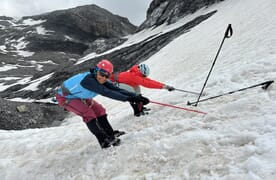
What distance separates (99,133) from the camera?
6215 mm

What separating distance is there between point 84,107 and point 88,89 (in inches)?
25.0

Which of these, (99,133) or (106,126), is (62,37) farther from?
(99,133)

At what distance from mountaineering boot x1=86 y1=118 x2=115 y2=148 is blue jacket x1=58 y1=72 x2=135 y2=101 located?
2.17ft

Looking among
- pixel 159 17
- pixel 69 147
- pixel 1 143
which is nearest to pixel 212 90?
pixel 69 147

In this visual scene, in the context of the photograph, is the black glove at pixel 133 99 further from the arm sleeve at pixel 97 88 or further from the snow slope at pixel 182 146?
the snow slope at pixel 182 146

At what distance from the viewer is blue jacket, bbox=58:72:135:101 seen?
19.1ft

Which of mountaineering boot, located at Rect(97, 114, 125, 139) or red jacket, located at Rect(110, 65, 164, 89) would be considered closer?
mountaineering boot, located at Rect(97, 114, 125, 139)

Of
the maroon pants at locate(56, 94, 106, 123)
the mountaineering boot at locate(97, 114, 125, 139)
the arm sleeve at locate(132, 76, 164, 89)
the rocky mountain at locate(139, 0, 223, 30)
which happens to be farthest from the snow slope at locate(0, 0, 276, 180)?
the rocky mountain at locate(139, 0, 223, 30)

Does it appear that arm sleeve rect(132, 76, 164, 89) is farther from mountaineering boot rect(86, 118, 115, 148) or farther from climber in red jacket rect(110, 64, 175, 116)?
mountaineering boot rect(86, 118, 115, 148)

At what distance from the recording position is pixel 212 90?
25.1 feet

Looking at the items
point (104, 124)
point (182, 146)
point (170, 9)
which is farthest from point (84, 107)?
point (170, 9)

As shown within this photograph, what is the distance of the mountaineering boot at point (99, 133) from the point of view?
20.2 ft

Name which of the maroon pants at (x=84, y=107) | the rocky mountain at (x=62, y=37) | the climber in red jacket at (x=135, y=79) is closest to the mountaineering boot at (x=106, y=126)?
the maroon pants at (x=84, y=107)

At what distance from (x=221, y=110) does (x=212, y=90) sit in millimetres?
1826
